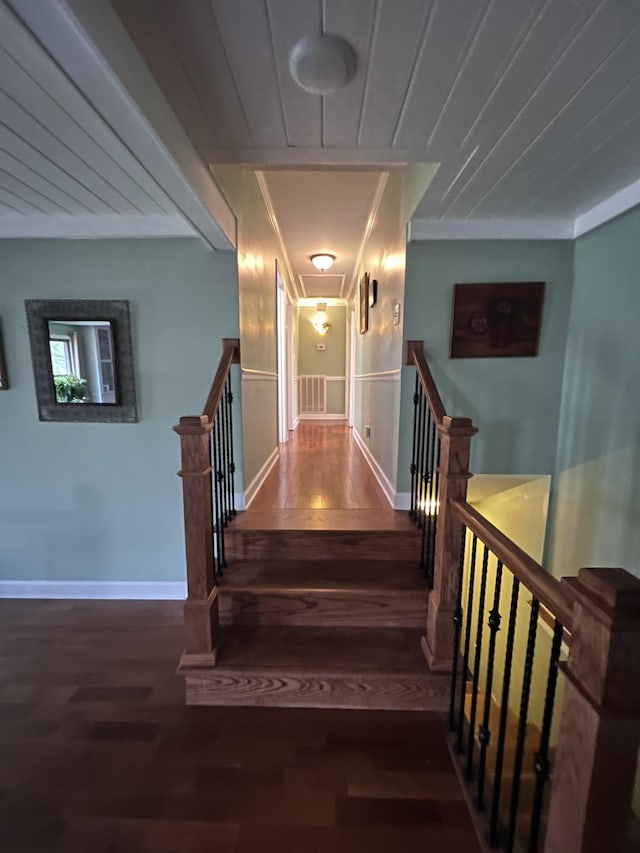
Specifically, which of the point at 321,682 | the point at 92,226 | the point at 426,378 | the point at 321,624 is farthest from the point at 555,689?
the point at 92,226

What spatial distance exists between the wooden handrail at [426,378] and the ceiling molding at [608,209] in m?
1.15

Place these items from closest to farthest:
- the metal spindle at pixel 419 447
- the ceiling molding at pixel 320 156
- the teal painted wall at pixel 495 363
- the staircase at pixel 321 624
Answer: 1. the ceiling molding at pixel 320 156
2. the staircase at pixel 321 624
3. the metal spindle at pixel 419 447
4. the teal painted wall at pixel 495 363

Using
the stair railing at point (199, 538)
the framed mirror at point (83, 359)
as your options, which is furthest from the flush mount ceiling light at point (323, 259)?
the stair railing at point (199, 538)

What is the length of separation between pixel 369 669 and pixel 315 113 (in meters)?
2.25

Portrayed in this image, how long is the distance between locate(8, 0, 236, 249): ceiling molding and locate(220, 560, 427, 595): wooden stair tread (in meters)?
1.82

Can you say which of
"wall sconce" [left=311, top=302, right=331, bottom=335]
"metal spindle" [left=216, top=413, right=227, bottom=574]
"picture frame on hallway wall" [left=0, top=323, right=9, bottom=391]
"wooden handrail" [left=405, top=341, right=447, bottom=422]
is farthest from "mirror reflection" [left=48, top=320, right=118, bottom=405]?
"wall sconce" [left=311, top=302, right=331, bottom=335]

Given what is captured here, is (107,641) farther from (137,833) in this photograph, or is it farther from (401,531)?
(401,531)

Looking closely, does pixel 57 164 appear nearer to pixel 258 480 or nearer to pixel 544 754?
pixel 258 480

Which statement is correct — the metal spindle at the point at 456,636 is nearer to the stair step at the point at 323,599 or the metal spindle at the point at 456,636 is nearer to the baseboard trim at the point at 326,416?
the stair step at the point at 323,599

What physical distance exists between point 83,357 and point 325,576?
2.10 meters

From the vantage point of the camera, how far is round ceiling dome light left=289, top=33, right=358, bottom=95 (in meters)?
1.00

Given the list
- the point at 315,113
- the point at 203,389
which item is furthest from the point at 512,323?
the point at 203,389

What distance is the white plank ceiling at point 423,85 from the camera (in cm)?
92

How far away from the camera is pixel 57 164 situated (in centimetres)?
154
